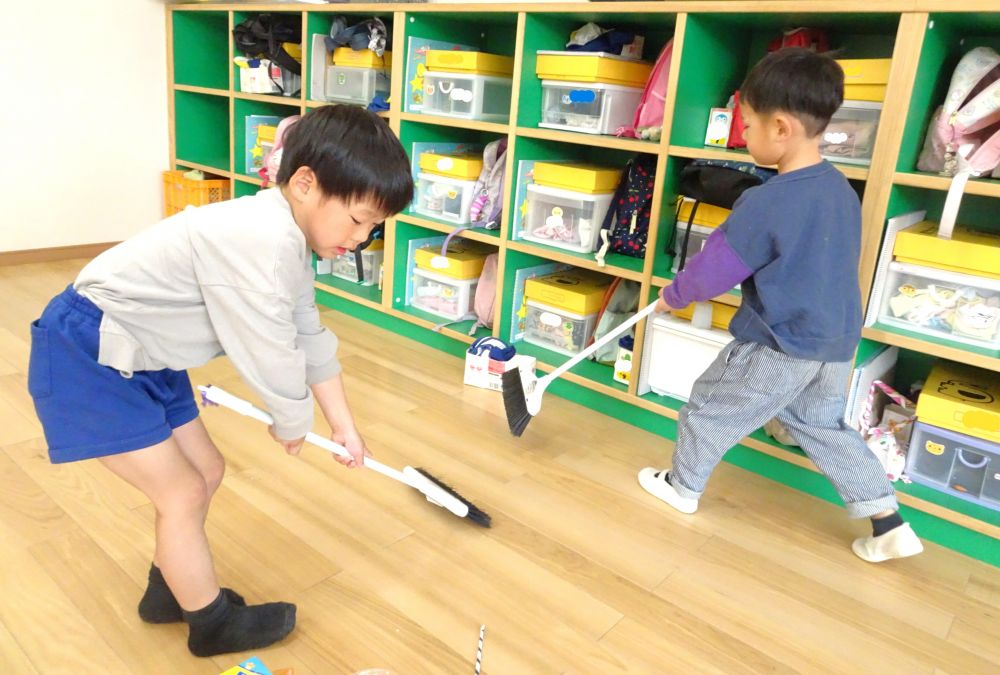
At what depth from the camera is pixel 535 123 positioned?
2.40 meters

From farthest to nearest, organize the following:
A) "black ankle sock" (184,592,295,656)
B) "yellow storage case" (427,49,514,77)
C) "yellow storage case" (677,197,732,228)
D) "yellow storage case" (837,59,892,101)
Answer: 1. "yellow storage case" (427,49,514,77)
2. "yellow storage case" (677,197,732,228)
3. "yellow storage case" (837,59,892,101)
4. "black ankle sock" (184,592,295,656)

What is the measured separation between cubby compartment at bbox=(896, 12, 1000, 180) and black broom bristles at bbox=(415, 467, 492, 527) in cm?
119

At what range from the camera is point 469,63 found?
99.0 inches

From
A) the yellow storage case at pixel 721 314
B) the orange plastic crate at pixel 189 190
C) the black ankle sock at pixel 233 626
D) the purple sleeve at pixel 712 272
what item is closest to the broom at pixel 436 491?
the black ankle sock at pixel 233 626

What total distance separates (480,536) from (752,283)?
31.5 inches

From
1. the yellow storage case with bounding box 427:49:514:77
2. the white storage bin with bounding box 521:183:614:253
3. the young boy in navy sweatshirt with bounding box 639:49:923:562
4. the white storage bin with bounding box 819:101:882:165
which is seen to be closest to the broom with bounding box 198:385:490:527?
the young boy in navy sweatshirt with bounding box 639:49:923:562

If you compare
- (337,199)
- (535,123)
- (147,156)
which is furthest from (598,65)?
(147,156)

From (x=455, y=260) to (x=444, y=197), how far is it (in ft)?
0.78

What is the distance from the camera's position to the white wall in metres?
3.22

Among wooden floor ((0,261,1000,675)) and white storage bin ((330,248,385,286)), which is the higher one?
white storage bin ((330,248,385,286))

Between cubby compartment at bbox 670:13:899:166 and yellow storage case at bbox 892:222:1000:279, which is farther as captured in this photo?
cubby compartment at bbox 670:13:899:166

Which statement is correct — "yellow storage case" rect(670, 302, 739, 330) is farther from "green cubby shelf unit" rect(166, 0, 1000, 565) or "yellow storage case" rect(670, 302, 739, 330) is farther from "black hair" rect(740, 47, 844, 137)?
"black hair" rect(740, 47, 844, 137)

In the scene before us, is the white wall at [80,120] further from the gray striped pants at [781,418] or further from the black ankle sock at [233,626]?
the gray striped pants at [781,418]

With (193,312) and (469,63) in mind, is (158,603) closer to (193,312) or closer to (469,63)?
(193,312)
